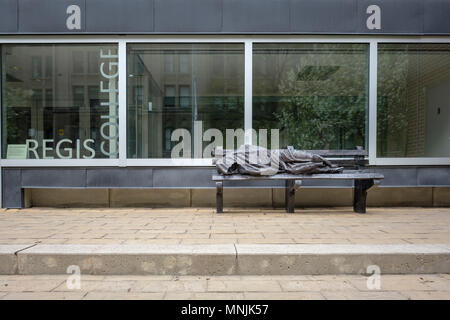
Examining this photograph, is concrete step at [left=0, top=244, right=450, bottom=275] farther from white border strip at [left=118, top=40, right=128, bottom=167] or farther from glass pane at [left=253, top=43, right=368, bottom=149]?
glass pane at [left=253, top=43, right=368, bottom=149]

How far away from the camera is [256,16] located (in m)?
5.71

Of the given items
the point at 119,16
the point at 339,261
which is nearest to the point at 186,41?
the point at 119,16

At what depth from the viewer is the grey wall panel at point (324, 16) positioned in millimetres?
5688

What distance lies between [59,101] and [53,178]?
5.37ft

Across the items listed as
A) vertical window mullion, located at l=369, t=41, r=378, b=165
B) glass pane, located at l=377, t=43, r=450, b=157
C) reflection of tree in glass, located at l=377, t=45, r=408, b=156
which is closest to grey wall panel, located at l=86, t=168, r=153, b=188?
vertical window mullion, located at l=369, t=41, r=378, b=165

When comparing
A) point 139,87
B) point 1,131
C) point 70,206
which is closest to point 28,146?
point 1,131

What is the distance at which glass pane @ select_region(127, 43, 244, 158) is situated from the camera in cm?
602

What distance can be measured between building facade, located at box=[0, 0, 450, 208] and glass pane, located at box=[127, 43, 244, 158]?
22mm

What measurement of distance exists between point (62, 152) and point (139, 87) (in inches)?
79.4

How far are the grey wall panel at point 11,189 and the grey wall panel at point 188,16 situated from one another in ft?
12.8

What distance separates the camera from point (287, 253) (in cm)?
291

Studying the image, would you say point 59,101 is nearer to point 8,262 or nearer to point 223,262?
point 8,262
